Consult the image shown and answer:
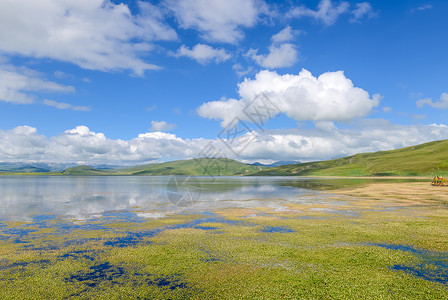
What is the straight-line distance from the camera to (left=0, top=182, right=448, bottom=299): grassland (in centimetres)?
1670

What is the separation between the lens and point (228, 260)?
2225cm

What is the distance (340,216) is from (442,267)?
2321cm

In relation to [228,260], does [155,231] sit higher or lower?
lower

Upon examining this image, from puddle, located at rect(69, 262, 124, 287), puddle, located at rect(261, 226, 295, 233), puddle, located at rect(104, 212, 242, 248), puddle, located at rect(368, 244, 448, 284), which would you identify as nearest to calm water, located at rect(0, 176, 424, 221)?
puddle, located at rect(104, 212, 242, 248)

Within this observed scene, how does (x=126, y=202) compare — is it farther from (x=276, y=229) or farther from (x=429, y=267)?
(x=429, y=267)

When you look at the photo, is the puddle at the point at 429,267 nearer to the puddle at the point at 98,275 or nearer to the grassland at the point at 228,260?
the grassland at the point at 228,260

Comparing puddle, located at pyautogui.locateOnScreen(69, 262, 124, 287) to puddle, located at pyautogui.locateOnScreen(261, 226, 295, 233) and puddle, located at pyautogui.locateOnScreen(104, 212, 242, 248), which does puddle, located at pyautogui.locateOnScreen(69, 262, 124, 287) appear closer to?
puddle, located at pyautogui.locateOnScreen(104, 212, 242, 248)

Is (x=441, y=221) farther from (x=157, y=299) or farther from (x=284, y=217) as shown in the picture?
(x=157, y=299)

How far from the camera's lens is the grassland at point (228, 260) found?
1670cm

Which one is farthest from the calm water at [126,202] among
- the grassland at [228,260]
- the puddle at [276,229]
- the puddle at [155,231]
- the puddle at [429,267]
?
the puddle at [429,267]

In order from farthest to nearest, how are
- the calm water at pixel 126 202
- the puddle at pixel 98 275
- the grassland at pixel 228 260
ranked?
the calm water at pixel 126 202, the puddle at pixel 98 275, the grassland at pixel 228 260

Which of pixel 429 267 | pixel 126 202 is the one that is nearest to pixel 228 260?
pixel 429 267

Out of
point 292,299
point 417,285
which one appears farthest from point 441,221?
point 292,299

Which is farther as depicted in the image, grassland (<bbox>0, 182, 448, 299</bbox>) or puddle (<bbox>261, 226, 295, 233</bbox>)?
puddle (<bbox>261, 226, 295, 233</bbox>)
